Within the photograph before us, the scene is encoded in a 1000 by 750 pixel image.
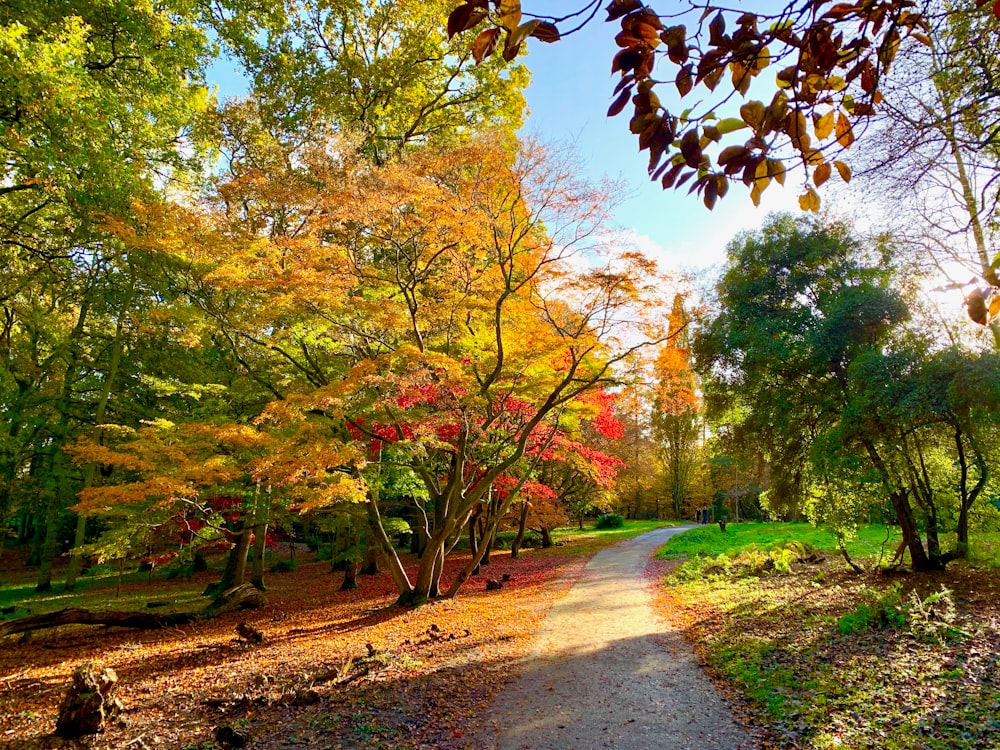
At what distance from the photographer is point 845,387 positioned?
9.80 m

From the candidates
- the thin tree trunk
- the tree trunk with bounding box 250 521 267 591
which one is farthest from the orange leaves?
the thin tree trunk

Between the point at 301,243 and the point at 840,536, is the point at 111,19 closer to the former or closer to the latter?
the point at 301,243

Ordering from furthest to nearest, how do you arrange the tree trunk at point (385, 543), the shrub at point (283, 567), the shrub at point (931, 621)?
the shrub at point (283, 567), the tree trunk at point (385, 543), the shrub at point (931, 621)

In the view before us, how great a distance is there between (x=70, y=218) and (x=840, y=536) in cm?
1735

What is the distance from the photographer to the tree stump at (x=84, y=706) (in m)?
4.70

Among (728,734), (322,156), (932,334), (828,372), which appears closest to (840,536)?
(828,372)

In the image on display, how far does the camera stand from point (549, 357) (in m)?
9.27

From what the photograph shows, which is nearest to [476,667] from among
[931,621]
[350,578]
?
[931,621]

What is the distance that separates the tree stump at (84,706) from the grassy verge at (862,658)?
239 inches

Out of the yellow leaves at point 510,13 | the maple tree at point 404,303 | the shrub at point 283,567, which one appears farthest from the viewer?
the shrub at point 283,567

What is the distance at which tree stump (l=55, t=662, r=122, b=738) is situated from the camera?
15.4ft

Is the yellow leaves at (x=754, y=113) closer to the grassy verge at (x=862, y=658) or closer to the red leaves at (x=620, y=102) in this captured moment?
the red leaves at (x=620, y=102)

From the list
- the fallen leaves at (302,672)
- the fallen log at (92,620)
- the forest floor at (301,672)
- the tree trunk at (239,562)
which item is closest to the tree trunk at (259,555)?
the tree trunk at (239,562)

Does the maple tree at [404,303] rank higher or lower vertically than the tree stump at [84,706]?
higher
